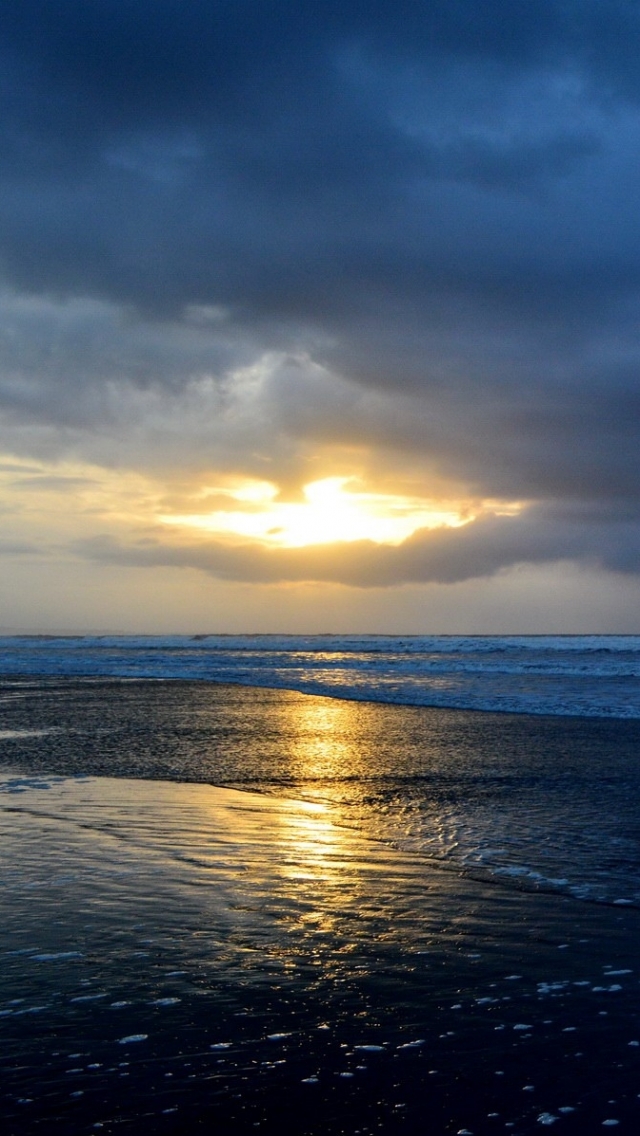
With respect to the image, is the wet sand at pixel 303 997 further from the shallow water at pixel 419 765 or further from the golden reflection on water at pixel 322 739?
the golden reflection on water at pixel 322 739

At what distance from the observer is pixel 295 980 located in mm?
5598

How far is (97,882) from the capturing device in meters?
7.68

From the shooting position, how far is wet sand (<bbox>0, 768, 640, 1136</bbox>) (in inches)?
165

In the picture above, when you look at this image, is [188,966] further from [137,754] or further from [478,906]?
[137,754]

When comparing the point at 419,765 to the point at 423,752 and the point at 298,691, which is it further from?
the point at 298,691

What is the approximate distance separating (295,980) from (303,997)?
0.81ft

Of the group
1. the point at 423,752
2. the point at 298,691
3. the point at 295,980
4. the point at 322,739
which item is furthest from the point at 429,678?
the point at 295,980

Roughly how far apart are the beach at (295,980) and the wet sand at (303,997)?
0.05 feet

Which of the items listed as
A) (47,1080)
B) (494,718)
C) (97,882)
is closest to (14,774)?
(97,882)

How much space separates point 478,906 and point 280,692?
26225 millimetres

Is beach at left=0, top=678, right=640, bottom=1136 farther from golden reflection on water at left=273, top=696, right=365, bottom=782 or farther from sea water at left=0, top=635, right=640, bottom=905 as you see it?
golden reflection on water at left=273, top=696, right=365, bottom=782

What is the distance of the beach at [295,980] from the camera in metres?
4.22

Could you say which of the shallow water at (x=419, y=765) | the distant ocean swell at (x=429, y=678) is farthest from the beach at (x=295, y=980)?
the distant ocean swell at (x=429, y=678)

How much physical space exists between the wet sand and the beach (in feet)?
0.05
